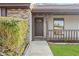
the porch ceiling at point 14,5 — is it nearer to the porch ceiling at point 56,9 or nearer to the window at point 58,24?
the porch ceiling at point 56,9

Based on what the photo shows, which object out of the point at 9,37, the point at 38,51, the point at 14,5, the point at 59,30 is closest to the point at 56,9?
the point at 59,30

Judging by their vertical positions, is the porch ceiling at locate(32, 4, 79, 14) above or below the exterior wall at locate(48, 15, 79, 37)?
above

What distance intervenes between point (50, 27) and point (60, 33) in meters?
1.01

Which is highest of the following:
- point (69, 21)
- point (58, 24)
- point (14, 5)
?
point (14, 5)

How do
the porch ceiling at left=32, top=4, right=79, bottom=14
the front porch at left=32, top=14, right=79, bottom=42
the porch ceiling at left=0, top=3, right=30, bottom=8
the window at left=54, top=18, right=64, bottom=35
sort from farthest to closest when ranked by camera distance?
the window at left=54, top=18, right=64, bottom=35
the front porch at left=32, top=14, right=79, bottom=42
the porch ceiling at left=32, top=4, right=79, bottom=14
the porch ceiling at left=0, top=3, right=30, bottom=8

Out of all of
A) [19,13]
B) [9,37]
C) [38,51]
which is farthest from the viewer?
[19,13]

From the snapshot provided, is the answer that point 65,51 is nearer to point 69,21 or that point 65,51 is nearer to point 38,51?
point 38,51

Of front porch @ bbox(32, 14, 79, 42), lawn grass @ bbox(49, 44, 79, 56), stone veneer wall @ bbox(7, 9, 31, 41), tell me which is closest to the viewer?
lawn grass @ bbox(49, 44, 79, 56)

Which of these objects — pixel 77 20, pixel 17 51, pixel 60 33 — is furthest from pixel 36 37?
pixel 17 51

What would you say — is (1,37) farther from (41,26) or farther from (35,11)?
(41,26)

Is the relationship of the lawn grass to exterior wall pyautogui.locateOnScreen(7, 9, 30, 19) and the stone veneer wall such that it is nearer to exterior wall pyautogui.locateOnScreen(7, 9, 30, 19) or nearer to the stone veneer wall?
the stone veneer wall

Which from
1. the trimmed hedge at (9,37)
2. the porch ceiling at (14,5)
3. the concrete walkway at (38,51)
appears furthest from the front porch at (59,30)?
the trimmed hedge at (9,37)

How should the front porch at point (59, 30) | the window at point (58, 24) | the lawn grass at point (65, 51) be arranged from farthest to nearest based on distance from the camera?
1. the window at point (58, 24)
2. the front porch at point (59, 30)
3. the lawn grass at point (65, 51)

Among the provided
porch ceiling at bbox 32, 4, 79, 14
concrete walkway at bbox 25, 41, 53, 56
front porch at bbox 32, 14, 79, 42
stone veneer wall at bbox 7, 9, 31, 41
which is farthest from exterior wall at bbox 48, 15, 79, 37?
concrete walkway at bbox 25, 41, 53, 56
